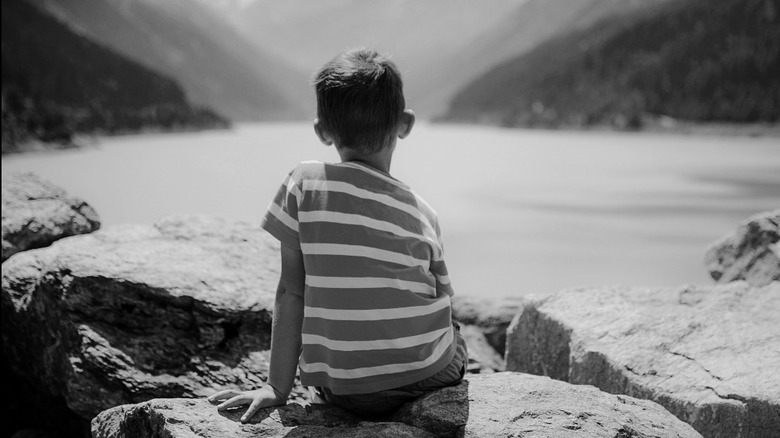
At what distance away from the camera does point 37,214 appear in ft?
15.7

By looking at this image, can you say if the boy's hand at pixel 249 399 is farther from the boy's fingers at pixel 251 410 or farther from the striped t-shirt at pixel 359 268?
the striped t-shirt at pixel 359 268

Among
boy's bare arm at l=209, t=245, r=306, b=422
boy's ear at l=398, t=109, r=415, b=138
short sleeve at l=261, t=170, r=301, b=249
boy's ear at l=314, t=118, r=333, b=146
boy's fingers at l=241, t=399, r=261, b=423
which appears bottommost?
boy's fingers at l=241, t=399, r=261, b=423

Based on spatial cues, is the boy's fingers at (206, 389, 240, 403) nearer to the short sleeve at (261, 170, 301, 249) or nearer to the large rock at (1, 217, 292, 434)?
the short sleeve at (261, 170, 301, 249)

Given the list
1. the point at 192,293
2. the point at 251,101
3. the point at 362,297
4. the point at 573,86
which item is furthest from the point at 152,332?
the point at 251,101

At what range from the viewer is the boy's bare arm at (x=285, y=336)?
2.50m

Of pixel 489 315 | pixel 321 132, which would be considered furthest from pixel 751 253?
pixel 321 132

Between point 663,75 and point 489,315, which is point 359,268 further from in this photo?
point 663,75

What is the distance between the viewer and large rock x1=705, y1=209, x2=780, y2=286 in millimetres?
4906

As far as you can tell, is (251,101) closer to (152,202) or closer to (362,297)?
(152,202)

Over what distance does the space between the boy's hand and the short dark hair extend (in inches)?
37.2

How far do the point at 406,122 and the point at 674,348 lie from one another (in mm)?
1902

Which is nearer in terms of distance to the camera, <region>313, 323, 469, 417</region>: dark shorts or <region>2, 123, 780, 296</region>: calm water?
<region>313, 323, 469, 417</region>: dark shorts

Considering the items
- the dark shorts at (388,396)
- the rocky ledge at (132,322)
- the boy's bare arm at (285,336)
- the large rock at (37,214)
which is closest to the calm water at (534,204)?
the large rock at (37,214)

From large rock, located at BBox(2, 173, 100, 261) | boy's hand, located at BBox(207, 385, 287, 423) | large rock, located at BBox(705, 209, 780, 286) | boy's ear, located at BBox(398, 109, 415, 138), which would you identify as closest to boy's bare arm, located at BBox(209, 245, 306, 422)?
boy's hand, located at BBox(207, 385, 287, 423)
